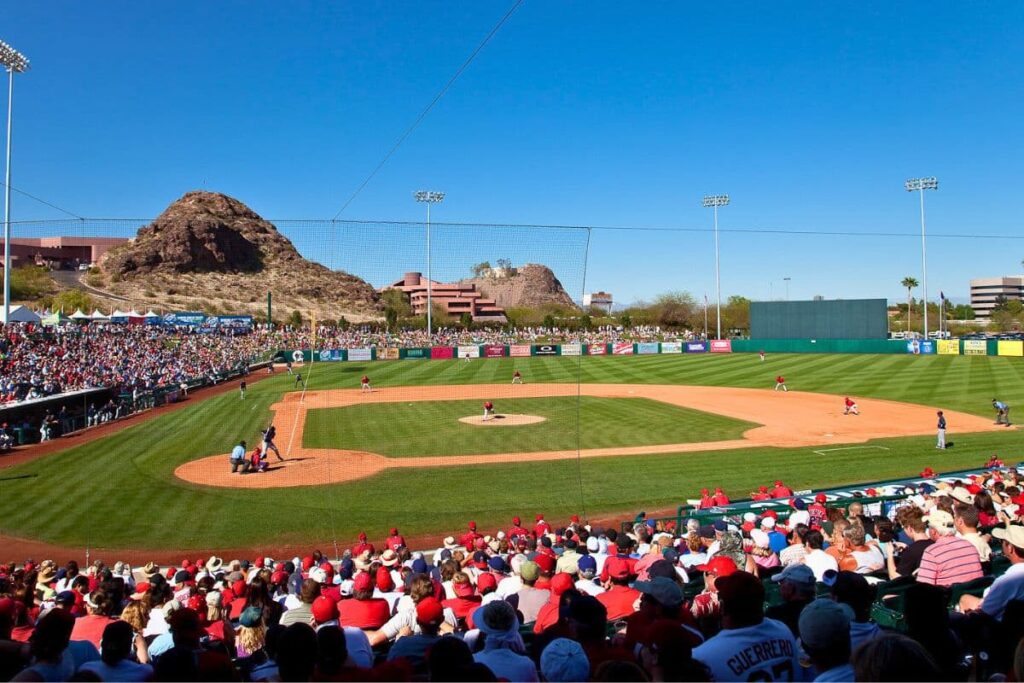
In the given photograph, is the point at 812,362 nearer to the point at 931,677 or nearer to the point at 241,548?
the point at 241,548

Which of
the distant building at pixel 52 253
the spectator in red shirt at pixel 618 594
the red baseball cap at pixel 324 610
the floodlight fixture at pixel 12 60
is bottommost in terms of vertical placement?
the spectator in red shirt at pixel 618 594

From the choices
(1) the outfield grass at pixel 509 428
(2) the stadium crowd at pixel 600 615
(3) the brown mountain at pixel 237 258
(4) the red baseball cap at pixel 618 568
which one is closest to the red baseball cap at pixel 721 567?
(2) the stadium crowd at pixel 600 615

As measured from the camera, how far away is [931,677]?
2.41 metres

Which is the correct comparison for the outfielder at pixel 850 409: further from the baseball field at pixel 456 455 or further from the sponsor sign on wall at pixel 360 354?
the sponsor sign on wall at pixel 360 354

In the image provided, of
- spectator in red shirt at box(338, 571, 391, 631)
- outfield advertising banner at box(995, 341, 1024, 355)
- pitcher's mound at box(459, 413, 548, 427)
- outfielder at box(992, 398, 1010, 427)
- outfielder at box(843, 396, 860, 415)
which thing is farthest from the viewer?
outfield advertising banner at box(995, 341, 1024, 355)

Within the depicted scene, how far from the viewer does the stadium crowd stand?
3.26 meters

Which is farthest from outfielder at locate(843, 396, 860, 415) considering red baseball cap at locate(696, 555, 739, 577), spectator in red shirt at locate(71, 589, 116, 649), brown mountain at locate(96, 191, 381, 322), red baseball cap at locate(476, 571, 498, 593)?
spectator in red shirt at locate(71, 589, 116, 649)

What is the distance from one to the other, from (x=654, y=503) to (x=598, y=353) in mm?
43536

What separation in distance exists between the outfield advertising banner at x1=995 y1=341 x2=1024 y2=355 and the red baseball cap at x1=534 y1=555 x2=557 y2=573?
61.0 m

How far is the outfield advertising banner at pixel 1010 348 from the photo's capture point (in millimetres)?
53719

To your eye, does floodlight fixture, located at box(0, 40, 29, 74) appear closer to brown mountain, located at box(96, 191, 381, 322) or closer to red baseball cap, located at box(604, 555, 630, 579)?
brown mountain, located at box(96, 191, 381, 322)

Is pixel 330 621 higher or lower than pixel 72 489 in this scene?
higher

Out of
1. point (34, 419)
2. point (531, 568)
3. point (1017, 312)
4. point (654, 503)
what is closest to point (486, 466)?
point (654, 503)

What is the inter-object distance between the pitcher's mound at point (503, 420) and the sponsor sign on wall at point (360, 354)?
48.7ft
